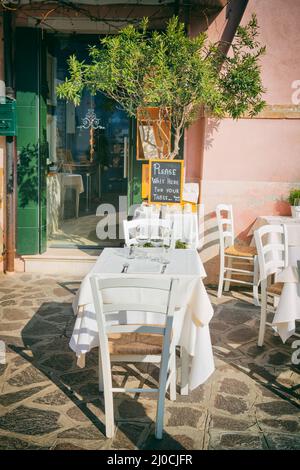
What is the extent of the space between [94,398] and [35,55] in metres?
5.09

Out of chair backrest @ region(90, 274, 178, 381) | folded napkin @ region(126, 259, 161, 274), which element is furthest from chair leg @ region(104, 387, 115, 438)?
folded napkin @ region(126, 259, 161, 274)

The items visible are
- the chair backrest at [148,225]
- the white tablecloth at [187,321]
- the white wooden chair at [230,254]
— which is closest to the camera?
the white tablecloth at [187,321]

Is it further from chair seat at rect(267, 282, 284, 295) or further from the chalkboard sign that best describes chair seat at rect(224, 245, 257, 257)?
chair seat at rect(267, 282, 284, 295)

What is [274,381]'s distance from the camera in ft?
13.1

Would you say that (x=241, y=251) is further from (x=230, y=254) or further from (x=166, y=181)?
(x=166, y=181)

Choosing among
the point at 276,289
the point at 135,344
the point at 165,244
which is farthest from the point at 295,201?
the point at 135,344

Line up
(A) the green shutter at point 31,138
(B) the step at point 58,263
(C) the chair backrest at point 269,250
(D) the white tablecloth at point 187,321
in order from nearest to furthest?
1. (D) the white tablecloth at point 187,321
2. (C) the chair backrest at point 269,250
3. (A) the green shutter at point 31,138
4. (B) the step at point 58,263

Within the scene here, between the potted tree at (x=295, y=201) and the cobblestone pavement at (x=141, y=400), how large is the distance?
1.86 metres

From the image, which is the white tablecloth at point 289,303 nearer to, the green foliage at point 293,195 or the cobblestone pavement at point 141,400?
the cobblestone pavement at point 141,400

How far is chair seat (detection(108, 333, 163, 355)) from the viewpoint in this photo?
322cm

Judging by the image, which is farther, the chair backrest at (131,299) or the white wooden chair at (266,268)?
the white wooden chair at (266,268)

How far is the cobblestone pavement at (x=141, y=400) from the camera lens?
10.3 ft

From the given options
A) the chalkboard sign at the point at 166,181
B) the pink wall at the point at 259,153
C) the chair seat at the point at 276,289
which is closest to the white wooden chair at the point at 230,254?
the pink wall at the point at 259,153
